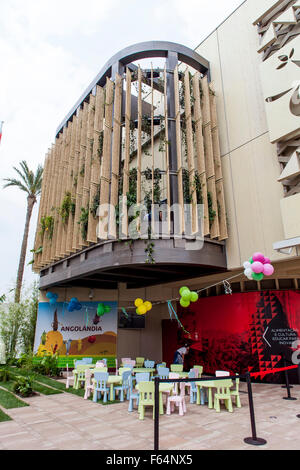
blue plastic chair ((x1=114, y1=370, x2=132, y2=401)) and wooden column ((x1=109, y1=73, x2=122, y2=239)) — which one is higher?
wooden column ((x1=109, y1=73, x2=122, y2=239))

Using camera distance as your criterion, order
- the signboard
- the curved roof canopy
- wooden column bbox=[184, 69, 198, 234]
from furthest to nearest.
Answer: the signboard, the curved roof canopy, wooden column bbox=[184, 69, 198, 234]

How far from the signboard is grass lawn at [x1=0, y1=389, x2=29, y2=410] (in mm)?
4748

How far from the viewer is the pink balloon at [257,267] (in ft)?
23.3

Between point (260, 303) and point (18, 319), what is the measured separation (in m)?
12.9

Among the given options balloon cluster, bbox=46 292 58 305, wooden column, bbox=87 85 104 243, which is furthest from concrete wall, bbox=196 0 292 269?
balloon cluster, bbox=46 292 58 305

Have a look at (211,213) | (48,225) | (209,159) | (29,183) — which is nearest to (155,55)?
(209,159)

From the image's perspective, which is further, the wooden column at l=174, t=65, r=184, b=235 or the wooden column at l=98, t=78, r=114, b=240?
the wooden column at l=98, t=78, r=114, b=240

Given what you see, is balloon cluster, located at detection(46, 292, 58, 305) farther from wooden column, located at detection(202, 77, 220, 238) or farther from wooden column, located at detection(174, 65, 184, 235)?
wooden column, located at detection(202, 77, 220, 238)

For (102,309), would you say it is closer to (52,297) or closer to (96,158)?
(52,297)

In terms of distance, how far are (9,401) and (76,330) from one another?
6.15m

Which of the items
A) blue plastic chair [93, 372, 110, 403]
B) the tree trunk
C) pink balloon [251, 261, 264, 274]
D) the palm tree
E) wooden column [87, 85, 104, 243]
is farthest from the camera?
the palm tree

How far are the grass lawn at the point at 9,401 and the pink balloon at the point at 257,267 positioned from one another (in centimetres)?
734

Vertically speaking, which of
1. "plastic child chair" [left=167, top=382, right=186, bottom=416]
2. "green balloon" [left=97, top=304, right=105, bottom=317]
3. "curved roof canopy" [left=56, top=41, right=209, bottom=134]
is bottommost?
"plastic child chair" [left=167, top=382, right=186, bottom=416]

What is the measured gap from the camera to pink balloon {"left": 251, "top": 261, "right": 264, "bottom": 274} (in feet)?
23.3
